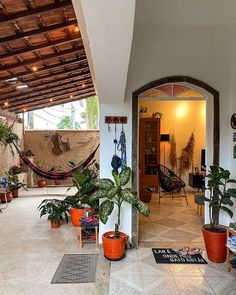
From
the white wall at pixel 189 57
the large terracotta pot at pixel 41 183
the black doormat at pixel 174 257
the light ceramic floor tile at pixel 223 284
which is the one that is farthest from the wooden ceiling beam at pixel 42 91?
the light ceramic floor tile at pixel 223 284

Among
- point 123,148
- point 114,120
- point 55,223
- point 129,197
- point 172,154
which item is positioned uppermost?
point 114,120

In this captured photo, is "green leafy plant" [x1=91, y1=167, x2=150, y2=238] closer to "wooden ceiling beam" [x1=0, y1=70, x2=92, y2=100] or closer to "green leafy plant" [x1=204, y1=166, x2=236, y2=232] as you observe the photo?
"green leafy plant" [x1=204, y1=166, x2=236, y2=232]

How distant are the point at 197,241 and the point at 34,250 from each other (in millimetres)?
2147

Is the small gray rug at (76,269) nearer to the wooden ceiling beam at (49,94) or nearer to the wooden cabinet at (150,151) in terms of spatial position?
the wooden cabinet at (150,151)

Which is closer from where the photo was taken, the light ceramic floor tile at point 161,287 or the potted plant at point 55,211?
the light ceramic floor tile at point 161,287

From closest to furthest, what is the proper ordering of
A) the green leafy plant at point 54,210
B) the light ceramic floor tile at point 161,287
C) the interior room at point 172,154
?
1. the light ceramic floor tile at point 161,287
2. the green leafy plant at point 54,210
3. the interior room at point 172,154

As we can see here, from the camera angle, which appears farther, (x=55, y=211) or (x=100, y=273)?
(x=55, y=211)

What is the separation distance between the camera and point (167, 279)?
2.58 meters

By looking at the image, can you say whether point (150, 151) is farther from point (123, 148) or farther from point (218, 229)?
point (218, 229)

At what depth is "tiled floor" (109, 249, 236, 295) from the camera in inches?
93.9

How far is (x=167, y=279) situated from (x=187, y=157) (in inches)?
180

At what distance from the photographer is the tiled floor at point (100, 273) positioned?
2.40 m

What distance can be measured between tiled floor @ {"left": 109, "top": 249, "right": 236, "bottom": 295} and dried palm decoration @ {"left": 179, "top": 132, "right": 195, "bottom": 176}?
13.4 feet


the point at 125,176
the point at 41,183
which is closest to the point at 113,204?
the point at 125,176
